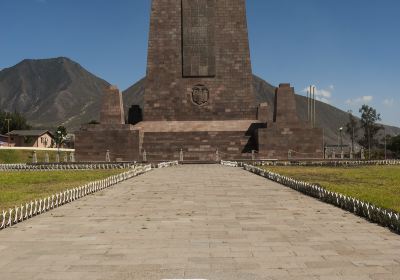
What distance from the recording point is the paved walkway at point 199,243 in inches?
267

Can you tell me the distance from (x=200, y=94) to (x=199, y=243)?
123ft

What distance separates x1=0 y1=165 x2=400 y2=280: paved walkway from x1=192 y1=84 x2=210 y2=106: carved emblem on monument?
1244 inches

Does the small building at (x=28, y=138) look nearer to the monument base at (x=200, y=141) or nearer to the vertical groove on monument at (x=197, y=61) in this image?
the vertical groove on monument at (x=197, y=61)

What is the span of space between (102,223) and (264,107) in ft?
119

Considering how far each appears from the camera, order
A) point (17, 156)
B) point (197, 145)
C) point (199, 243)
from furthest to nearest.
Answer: point (17, 156), point (197, 145), point (199, 243)

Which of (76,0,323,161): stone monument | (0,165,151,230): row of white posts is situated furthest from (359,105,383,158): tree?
(0,165,151,230): row of white posts

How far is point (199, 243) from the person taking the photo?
28.5 feet

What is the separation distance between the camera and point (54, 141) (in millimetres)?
106062

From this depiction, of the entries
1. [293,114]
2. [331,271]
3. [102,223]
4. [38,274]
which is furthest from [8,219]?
[293,114]

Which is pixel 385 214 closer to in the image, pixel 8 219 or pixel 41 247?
pixel 41 247

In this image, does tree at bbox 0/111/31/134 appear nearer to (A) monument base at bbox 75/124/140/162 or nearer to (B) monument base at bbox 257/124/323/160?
(A) monument base at bbox 75/124/140/162

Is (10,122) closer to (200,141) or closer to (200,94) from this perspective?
(200,94)

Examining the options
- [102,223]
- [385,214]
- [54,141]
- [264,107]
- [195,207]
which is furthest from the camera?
[54,141]

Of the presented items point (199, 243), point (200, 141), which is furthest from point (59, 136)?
point (199, 243)
